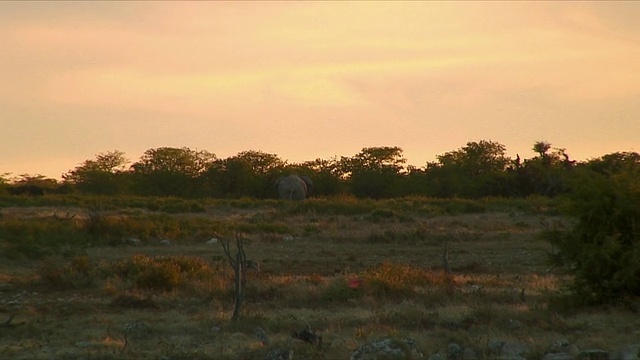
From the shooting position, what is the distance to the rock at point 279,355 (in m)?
10.2

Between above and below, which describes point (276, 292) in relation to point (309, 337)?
above

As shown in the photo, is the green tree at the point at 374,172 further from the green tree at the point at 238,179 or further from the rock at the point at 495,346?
the rock at the point at 495,346

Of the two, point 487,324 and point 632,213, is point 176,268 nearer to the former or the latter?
point 487,324

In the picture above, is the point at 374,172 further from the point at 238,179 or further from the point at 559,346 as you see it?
the point at 559,346

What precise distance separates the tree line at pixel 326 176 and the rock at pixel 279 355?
1660 inches

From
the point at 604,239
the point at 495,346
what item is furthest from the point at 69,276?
the point at 604,239

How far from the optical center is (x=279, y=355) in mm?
10289

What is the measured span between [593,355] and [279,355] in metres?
3.57

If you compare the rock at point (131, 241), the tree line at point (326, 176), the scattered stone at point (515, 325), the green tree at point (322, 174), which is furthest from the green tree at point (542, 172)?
→ the scattered stone at point (515, 325)

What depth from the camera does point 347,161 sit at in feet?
207

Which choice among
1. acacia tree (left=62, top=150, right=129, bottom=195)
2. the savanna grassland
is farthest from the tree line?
the savanna grassland

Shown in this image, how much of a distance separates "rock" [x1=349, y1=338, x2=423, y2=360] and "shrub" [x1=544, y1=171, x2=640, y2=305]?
14.4 feet

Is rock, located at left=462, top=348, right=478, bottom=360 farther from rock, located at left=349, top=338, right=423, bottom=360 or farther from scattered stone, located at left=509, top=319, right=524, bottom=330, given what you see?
scattered stone, located at left=509, top=319, right=524, bottom=330

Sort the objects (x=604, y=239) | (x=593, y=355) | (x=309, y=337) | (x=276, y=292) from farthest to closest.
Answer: (x=276, y=292)
(x=604, y=239)
(x=309, y=337)
(x=593, y=355)
